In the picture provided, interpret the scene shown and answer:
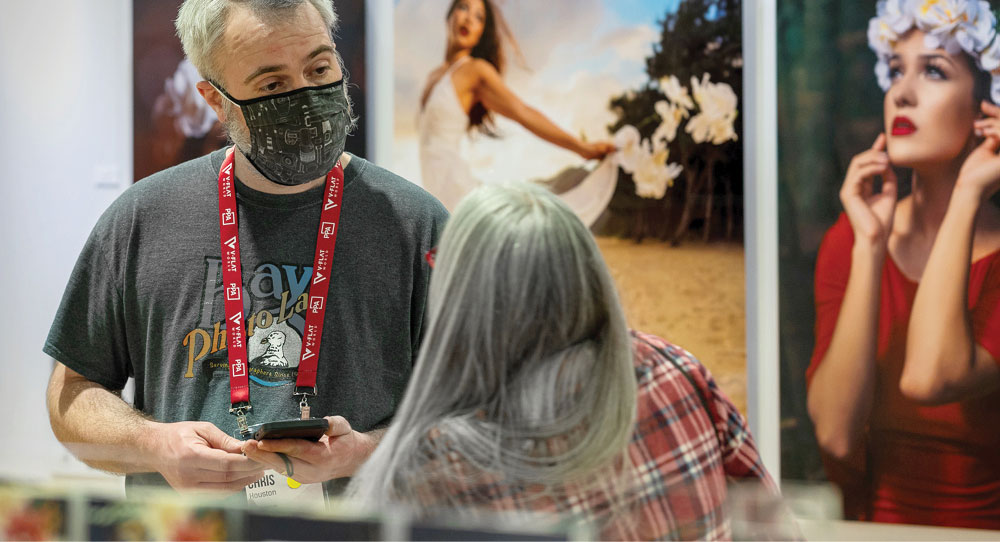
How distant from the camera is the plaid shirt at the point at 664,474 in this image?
97cm

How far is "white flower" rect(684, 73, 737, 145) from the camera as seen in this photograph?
2.82 m

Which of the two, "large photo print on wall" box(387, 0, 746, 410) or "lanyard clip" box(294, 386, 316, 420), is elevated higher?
"large photo print on wall" box(387, 0, 746, 410)

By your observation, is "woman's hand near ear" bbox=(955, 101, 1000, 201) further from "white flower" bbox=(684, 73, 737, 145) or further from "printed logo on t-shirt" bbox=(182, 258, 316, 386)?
"printed logo on t-shirt" bbox=(182, 258, 316, 386)

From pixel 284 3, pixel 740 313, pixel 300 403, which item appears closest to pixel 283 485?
pixel 300 403

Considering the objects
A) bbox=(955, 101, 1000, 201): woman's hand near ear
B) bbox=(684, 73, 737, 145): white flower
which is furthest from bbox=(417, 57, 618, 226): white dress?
bbox=(955, 101, 1000, 201): woman's hand near ear

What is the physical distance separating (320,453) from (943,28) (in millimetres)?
2186

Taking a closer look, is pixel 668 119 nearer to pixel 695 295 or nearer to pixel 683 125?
pixel 683 125

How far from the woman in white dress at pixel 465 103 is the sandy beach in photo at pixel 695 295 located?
244 millimetres

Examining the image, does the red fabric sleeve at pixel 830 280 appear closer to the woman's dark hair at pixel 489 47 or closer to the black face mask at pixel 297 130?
the woman's dark hair at pixel 489 47

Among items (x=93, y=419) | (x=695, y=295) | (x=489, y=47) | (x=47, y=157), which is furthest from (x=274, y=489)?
(x=489, y=47)

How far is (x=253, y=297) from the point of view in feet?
4.94

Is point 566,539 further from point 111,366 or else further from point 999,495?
point 999,495

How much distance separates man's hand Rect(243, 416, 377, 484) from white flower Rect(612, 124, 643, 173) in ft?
5.76

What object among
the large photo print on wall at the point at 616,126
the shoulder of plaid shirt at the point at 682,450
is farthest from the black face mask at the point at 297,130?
Answer: the large photo print on wall at the point at 616,126
